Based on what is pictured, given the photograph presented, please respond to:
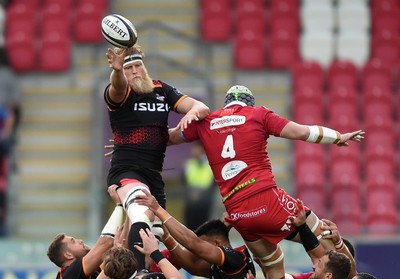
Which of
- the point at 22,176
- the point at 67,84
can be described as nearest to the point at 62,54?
the point at 67,84

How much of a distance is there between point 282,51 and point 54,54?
3041mm

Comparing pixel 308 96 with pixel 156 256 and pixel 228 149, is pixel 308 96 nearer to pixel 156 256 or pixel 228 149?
pixel 228 149

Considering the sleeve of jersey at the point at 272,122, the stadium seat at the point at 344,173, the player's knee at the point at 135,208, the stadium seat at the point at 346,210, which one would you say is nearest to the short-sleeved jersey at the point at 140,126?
the player's knee at the point at 135,208

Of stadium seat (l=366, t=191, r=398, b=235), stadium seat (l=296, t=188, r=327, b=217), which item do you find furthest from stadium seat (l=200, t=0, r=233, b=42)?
stadium seat (l=366, t=191, r=398, b=235)

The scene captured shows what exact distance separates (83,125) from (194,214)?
8.89 feet

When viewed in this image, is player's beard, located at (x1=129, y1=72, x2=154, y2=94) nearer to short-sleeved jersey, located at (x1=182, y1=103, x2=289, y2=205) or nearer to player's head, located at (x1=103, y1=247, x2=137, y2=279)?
short-sleeved jersey, located at (x1=182, y1=103, x2=289, y2=205)

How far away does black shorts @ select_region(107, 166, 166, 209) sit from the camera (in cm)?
863

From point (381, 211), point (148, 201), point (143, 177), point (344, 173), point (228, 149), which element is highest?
A: point (228, 149)

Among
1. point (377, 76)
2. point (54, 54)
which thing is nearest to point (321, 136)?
point (377, 76)

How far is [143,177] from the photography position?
870cm

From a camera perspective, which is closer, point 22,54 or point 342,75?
point 342,75

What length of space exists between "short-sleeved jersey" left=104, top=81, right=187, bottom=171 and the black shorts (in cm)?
4

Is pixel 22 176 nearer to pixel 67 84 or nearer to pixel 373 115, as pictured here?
pixel 67 84

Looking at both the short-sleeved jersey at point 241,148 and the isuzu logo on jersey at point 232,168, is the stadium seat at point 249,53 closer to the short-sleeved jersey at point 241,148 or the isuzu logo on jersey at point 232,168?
the short-sleeved jersey at point 241,148
